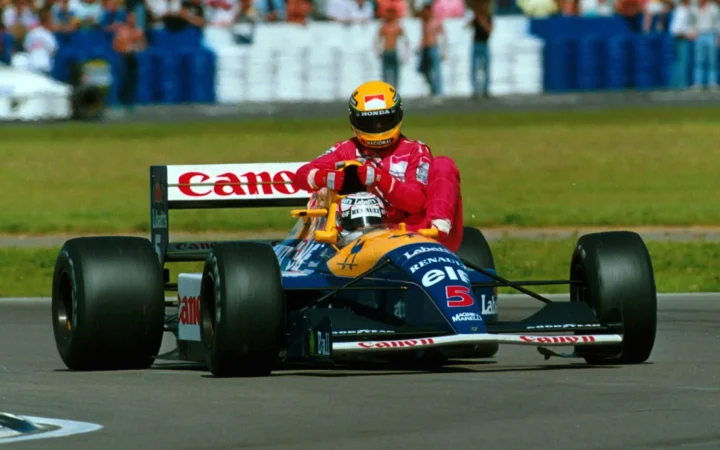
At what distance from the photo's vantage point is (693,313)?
1389cm

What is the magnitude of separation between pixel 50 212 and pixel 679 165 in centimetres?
978

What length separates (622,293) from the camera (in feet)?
33.3

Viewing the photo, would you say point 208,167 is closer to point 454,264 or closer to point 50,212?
point 454,264

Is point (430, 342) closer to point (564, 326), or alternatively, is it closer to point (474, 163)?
point (564, 326)

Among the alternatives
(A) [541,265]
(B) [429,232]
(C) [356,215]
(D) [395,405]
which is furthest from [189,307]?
(A) [541,265]

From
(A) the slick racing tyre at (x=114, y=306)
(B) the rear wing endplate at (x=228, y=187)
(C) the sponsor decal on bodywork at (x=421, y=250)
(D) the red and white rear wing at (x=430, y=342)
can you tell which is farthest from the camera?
(B) the rear wing endplate at (x=228, y=187)

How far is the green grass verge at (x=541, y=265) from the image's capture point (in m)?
16.8

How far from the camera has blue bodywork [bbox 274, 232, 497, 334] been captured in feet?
31.4

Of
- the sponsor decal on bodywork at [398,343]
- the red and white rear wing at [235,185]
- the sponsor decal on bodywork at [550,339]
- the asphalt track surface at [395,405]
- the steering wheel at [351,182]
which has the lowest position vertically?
the asphalt track surface at [395,405]

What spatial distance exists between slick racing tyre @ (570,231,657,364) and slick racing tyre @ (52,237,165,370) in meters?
2.35

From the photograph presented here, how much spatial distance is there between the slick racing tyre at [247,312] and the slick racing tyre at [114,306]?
706 millimetres

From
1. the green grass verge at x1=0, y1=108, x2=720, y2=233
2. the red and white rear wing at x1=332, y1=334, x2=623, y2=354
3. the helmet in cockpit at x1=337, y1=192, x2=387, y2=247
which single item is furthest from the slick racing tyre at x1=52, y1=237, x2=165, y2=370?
the green grass verge at x1=0, y1=108, x2=720, y2=233

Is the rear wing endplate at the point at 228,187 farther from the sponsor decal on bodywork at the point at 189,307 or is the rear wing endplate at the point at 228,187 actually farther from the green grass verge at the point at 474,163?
the green grass verge at the point at 474,163

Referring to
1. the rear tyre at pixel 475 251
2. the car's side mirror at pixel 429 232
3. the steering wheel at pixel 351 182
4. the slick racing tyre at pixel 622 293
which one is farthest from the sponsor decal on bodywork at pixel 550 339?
the rear tyre at pixel 475 251
